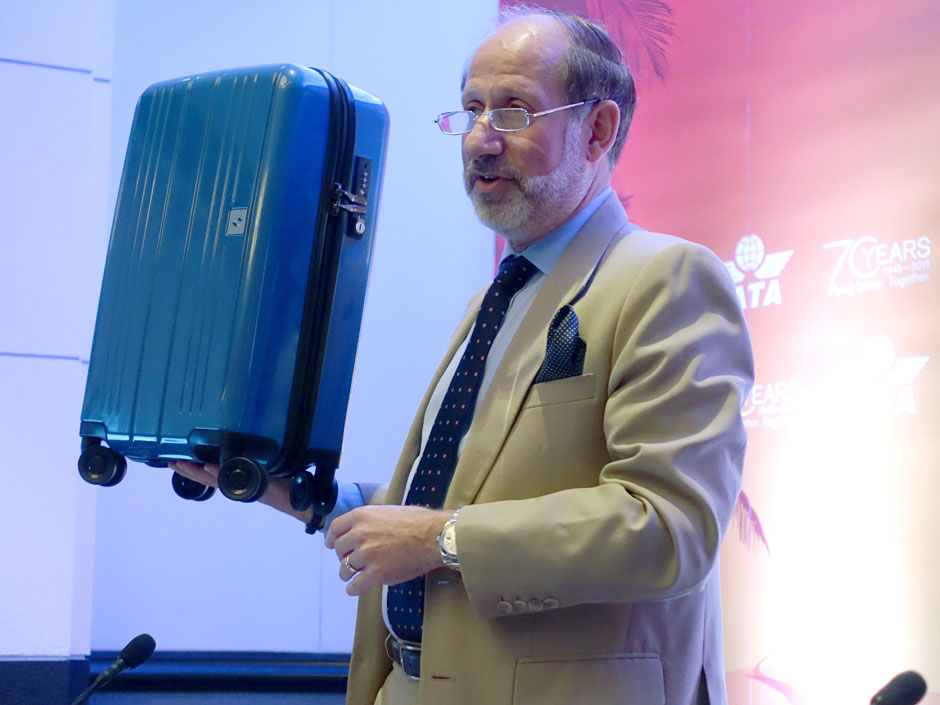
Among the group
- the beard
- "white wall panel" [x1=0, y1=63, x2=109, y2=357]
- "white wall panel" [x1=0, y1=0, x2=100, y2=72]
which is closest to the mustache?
the beard

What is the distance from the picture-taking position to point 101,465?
1606 millimetres

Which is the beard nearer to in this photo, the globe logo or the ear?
the ear

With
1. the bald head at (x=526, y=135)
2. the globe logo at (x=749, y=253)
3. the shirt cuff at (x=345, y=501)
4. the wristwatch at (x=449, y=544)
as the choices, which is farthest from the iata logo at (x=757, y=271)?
the wristwatch at (x=449, y=544)

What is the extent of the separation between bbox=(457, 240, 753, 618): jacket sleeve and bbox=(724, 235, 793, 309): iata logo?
1909mm

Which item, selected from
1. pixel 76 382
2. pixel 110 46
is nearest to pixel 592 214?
pixel 76 382

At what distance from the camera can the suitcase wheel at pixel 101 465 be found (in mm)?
1604

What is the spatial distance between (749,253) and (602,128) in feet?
5.70

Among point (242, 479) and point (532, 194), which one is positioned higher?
point (532, 194)

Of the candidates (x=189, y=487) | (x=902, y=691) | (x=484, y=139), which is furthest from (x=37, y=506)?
(x=902, y=691)

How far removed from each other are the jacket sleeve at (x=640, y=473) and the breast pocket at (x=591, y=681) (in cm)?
10

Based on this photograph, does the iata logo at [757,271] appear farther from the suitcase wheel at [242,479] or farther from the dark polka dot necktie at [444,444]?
the suitcase wheel at [242,479]

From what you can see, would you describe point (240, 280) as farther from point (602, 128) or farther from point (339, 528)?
point (602, 128)

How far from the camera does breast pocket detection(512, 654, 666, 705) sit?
1.26m

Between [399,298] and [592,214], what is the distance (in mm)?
2297
